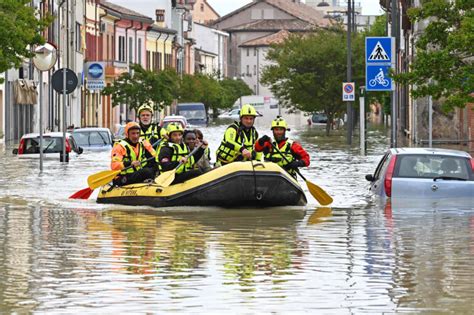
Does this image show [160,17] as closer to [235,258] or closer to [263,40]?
[263,40]

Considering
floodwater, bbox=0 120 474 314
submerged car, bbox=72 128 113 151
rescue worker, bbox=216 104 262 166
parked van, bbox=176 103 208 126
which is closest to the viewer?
floodwater, bbox=0 120 474 314

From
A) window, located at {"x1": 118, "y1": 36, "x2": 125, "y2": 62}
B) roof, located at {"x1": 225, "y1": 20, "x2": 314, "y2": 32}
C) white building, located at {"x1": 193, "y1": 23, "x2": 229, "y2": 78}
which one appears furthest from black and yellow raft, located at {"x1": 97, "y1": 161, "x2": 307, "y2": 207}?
roof, located at {"x1": 225, "y1": 20, "x2": 314, "y2": 32}

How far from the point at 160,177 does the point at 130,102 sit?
60494mm

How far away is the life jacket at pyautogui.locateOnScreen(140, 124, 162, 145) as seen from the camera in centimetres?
2418

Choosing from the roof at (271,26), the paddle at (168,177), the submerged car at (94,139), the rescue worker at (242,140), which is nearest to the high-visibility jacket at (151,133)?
the paddle at (168,177)

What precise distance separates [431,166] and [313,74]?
181 feet

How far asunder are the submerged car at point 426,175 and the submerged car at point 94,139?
26683mm

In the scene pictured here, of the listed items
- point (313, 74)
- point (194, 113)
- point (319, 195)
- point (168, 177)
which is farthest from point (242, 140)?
point (194, 113)

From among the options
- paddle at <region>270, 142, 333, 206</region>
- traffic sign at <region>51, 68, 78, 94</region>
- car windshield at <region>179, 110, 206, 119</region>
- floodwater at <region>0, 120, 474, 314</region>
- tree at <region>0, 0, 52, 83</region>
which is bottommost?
floodwater at <region>0, 120, 474, 314</region>

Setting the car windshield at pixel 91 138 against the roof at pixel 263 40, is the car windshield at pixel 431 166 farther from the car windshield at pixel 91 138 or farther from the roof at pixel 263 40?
the roof at pixel 263 40

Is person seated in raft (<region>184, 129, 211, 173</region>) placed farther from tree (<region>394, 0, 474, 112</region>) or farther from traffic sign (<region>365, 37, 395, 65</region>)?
traffic sign (<region>365, 37, 395, 65</region>)

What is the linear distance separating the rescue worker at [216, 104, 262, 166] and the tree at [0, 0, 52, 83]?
18.0 m

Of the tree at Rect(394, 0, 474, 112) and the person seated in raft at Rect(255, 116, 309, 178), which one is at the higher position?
the tree at Rect(394, 0, 474, 112)

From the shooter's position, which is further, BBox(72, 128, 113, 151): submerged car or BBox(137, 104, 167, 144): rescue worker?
BBox(72, 128, 113, 151): submerged car
